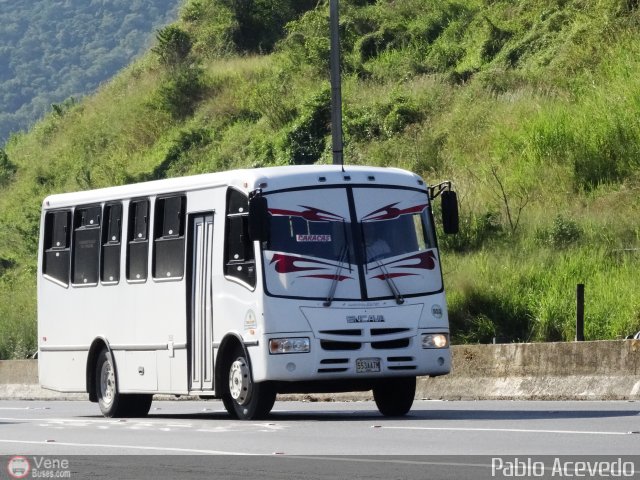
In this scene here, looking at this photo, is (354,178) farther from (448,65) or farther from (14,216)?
(14,216)

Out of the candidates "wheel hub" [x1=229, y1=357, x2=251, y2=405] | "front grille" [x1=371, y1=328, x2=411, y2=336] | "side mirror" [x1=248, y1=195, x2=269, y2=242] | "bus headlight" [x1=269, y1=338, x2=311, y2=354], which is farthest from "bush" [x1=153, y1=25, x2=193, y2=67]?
"bus headlight" [x1=269, y1=338, x2=311, y2=354]

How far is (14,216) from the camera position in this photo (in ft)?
192

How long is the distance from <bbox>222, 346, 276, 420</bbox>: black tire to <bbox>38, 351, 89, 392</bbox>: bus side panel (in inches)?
151

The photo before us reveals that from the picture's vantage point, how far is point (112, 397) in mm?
21484

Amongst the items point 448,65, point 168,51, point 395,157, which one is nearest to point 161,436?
point 395,157

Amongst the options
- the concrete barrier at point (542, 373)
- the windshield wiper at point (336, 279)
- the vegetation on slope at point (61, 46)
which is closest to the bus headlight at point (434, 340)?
the windshield wiper at point (336, 279)

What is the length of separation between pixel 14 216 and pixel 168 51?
10.0 m

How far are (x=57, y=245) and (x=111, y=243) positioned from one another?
1906mm

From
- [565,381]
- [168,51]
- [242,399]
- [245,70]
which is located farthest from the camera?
[168,51]

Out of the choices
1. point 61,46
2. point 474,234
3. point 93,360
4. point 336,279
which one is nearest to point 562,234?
point 474,234

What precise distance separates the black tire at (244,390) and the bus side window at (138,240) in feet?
8.75

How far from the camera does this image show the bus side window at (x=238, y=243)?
18422 mm

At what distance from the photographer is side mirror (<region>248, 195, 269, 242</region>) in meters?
18.0

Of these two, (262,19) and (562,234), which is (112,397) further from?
(262,19)
